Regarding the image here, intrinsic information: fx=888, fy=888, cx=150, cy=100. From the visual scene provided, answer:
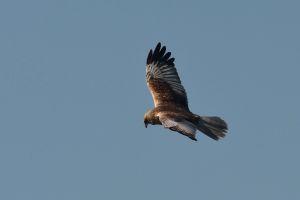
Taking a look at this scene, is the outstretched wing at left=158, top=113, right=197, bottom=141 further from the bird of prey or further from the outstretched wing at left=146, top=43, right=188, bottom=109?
the outstretched wing at left=146, top=43, right=188, bottom=109

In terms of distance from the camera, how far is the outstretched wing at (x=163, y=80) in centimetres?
2033

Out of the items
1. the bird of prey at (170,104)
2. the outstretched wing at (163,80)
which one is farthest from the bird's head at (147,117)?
the outstretched wing at (163,80)

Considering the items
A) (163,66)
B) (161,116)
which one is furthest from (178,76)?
(161,116)

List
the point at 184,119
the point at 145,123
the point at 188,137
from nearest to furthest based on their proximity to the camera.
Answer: the point at 188,137 < the point at 184,119 < the point at 145,123

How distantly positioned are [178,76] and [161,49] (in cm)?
84

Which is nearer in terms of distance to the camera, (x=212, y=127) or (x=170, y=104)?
(x=212, y=127)

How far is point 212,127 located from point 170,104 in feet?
5.50

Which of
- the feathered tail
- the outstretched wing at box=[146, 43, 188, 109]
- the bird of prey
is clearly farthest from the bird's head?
the feathered tail

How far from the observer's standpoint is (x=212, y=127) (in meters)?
18.7

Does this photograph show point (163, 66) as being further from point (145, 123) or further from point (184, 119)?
point (184, 119)

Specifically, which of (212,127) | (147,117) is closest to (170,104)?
(147,117)

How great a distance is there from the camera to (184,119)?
18.3 m

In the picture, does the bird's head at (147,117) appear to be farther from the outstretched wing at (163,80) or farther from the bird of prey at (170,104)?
the outstretched wing at (163,80)

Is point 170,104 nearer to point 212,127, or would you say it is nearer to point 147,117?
point 147,117
